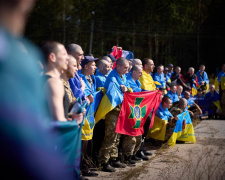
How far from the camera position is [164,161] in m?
4.95

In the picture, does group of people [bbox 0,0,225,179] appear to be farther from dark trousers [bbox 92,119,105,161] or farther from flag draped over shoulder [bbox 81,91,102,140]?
dark trousers [bbox 92,119,105,161]

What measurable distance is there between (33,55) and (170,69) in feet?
34.2

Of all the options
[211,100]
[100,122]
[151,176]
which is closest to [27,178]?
[151,176]

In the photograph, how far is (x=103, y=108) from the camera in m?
4.41

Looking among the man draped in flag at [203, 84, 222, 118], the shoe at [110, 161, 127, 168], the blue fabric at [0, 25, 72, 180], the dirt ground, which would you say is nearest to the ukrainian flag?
the shoe at [110, 161, 127, 168]

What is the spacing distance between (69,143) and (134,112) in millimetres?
3068

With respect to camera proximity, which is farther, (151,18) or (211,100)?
(151,18)

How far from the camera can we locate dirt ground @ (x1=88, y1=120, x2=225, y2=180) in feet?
13.4

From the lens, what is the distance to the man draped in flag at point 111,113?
4395 millimetres

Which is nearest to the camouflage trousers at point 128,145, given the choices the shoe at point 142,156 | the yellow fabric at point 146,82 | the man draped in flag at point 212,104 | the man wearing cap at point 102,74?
the shoe at point 142,156

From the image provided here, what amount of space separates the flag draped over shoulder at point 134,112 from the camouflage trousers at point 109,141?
0.09m

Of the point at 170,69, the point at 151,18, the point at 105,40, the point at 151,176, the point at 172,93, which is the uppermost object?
the point at 151,18

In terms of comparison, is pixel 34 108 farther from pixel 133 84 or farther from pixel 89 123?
pixel 133 84

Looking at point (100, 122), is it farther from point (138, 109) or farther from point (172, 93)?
point (172, 93)
